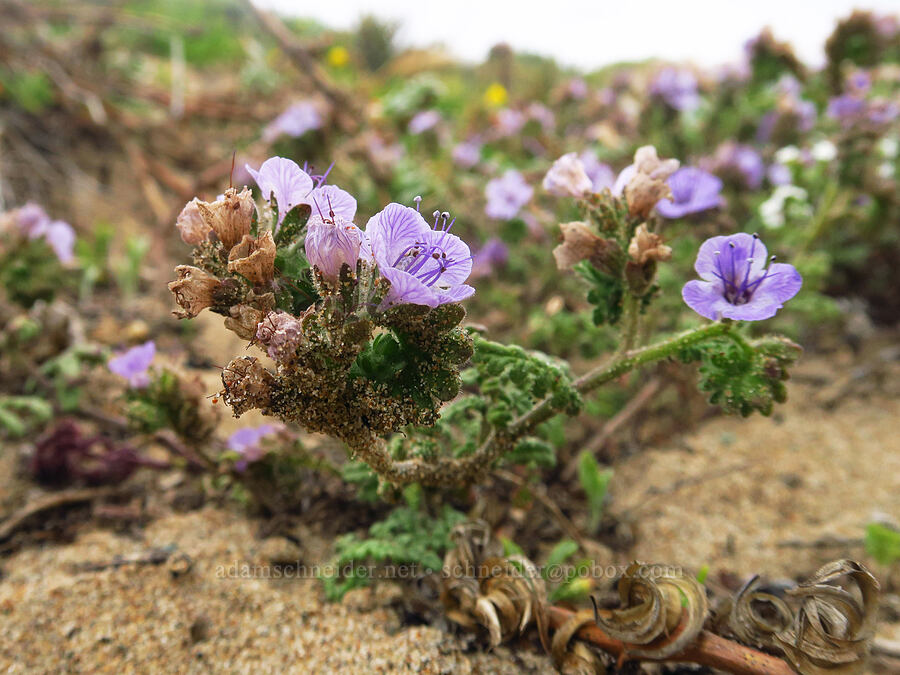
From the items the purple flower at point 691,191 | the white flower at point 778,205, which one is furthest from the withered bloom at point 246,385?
the white flower at point 778,205

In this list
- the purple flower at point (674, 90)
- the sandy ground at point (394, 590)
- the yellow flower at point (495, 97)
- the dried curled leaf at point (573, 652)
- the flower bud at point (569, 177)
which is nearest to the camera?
the dried curled leaf at point (573, 652)

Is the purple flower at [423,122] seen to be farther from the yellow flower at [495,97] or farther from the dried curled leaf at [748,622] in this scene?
the dried curled leaf at [748,622]

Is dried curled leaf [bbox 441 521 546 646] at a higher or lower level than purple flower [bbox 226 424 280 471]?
lower

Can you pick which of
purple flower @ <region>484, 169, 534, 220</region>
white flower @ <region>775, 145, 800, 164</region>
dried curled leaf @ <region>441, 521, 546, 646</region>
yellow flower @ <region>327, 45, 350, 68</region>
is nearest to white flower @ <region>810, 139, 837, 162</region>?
white flower @ <region>775, 145, 800, 164</region>

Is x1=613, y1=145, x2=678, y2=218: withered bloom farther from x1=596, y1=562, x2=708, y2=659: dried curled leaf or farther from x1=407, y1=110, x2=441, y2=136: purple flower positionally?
x1=407, y1=110, x2=441, y2=136: purple flower

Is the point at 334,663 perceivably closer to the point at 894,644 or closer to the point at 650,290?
the point at 650,290

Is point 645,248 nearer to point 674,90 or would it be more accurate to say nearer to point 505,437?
point 505,437
